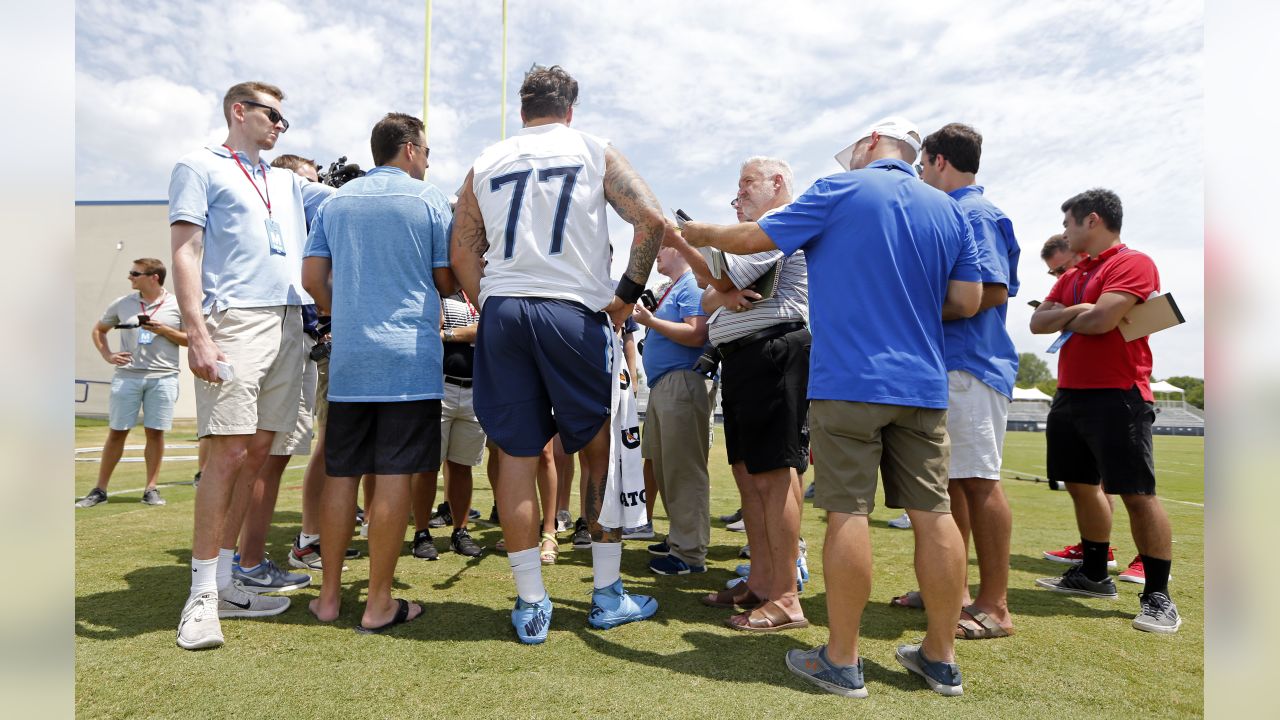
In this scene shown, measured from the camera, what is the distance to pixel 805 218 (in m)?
2.73

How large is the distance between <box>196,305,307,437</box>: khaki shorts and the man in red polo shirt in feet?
13.7

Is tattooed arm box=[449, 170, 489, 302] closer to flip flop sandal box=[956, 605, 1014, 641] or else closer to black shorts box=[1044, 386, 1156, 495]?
flip flop sandal box=[956, 605, 1014, 641]

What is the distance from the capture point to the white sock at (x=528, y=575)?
297 cm

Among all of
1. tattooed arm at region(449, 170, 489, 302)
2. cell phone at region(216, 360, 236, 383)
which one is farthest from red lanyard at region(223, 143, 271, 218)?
tattooed arm at region(449, 170, 489, 302)

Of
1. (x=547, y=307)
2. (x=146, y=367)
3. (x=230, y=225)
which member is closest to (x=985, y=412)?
(x=547, y=307)

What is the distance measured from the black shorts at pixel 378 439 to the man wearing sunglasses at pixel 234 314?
0.36 m

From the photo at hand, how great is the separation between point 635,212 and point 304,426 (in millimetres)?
3308

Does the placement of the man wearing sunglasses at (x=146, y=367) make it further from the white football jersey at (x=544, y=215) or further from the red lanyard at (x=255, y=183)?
the white football jersey at (x=544, y=215)

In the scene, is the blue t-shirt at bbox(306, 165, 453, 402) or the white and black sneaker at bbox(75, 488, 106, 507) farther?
the white and black sneaker at bbox(75, 488, 106, 507)

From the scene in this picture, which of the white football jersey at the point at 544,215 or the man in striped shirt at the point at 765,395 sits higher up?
the white football jersey at the point at 544,215

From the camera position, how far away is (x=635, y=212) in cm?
313

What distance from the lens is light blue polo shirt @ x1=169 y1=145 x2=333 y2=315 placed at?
3.09 metres

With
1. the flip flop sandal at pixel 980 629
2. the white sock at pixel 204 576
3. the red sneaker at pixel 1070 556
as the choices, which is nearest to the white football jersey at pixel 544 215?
the white sock at pixel 204 576

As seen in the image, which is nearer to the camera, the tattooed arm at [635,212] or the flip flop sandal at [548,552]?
the tattooed arm at [635,212]
